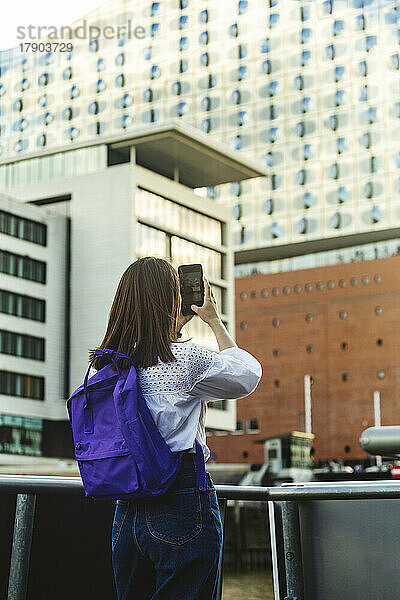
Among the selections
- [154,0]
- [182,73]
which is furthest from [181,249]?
[154,0]

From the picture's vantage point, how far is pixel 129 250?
2244 inches

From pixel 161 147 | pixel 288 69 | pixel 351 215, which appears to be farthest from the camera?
pixel 288 69

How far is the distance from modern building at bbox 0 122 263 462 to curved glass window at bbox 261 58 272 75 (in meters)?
13.2

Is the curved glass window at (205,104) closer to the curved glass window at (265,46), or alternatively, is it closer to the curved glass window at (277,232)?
the curved glass window at (265,46)

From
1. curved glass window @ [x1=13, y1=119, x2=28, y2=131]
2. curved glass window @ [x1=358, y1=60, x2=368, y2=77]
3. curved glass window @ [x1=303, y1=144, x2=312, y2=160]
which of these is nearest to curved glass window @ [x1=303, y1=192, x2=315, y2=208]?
curved glass window @ [x1=303, y1=144, x2=312, y2=160]

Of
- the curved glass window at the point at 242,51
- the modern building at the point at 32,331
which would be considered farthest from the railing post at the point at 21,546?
the curved glass window at the point at 242,51

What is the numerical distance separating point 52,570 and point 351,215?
218 ft

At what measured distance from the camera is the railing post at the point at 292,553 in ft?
12.3

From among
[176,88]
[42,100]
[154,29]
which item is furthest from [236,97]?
[42,100]

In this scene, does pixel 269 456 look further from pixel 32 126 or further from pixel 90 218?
pixel 32 126

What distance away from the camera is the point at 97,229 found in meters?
58.6

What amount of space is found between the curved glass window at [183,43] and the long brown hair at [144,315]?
→ 75366 mm

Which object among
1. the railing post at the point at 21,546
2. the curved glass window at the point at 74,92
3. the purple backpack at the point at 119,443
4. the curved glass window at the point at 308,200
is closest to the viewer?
the purple backpack at the point at 119,443

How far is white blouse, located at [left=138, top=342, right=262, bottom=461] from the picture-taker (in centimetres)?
323
